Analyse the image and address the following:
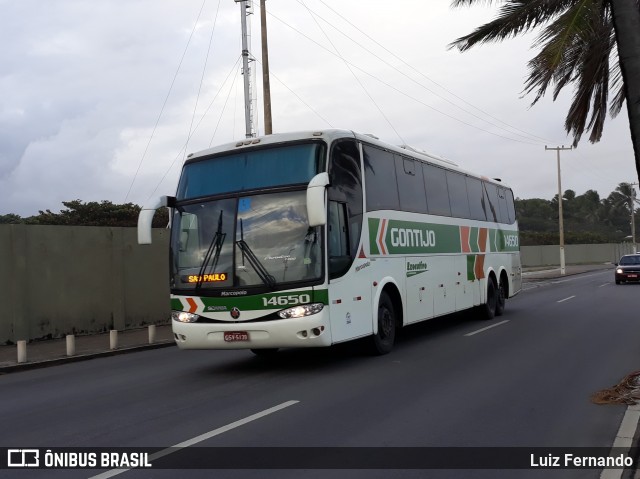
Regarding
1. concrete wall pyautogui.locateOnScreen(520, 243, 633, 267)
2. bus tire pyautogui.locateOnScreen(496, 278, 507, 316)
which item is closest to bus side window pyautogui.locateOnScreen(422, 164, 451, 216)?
bus tire pyautogui.locateOnScreen(496, 278, 507, 316)

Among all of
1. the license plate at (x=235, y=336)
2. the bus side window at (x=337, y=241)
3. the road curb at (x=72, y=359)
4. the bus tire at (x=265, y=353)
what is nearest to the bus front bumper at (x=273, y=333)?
the license plate at (x=235, y=336)

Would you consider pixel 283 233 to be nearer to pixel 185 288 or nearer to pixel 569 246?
pixel 185 288

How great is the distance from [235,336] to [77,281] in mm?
8273

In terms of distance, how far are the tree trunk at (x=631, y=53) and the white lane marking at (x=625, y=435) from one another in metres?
2.84

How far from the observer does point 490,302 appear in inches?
675

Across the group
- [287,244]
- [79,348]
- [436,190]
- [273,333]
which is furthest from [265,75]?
[273,333]

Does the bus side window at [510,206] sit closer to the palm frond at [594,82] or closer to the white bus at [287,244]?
the palm frond at [594,82]

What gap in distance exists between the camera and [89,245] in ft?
53.4

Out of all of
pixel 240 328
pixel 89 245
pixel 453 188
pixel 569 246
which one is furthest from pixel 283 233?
pixel 569 246

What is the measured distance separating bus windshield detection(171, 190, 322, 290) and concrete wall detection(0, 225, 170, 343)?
6.65 metres

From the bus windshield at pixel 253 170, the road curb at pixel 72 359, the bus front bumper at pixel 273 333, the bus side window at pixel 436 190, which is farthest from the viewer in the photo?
the bus side window at pixel 436 190

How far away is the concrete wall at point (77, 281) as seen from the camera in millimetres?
14453

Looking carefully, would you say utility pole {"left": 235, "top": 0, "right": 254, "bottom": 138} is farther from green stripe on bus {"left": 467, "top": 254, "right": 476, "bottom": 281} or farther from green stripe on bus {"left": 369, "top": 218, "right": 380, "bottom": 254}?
green stripe on bus {"left": 369, "top": 218, "right": 380, "bottom": 254}

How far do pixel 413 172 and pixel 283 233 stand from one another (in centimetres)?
464
